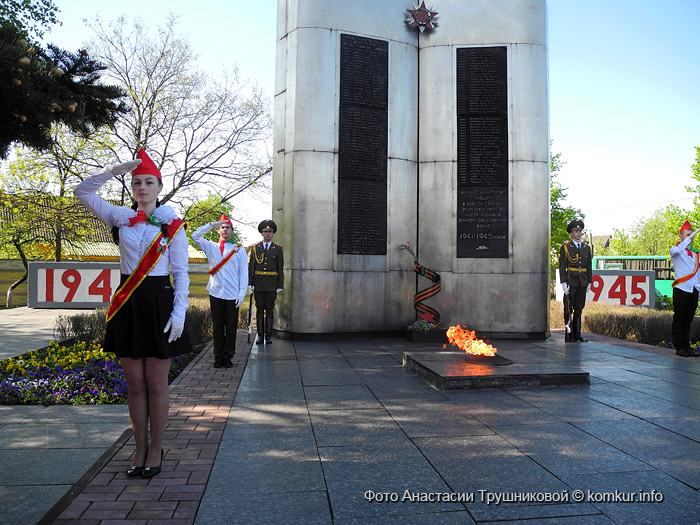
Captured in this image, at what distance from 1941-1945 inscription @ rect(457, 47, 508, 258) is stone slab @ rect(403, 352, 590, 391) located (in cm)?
440

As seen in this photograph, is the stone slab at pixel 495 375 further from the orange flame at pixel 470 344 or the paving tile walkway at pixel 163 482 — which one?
the paving tile walkway at pixel 163 482

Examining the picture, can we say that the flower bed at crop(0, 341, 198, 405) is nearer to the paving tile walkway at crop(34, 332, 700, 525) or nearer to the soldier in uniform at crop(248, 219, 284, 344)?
the paving tile walkway at crop(34, 332, 700, 525)

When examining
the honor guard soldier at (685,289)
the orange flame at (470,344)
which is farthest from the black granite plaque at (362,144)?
the honor guard soldier at (685,289)

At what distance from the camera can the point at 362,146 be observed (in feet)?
35.4

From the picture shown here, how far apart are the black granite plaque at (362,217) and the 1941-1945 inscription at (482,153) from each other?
1.55 metres

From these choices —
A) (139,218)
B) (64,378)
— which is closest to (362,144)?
(64,378)

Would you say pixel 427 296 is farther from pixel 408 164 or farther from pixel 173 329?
pixel 173 329

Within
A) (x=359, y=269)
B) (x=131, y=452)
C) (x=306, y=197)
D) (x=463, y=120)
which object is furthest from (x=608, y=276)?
(x=131, y=452)

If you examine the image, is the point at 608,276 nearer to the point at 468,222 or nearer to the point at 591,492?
the point at 468,222

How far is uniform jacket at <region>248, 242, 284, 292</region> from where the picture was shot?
9.52 metres

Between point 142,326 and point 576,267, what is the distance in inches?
351

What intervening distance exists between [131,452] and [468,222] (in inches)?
325

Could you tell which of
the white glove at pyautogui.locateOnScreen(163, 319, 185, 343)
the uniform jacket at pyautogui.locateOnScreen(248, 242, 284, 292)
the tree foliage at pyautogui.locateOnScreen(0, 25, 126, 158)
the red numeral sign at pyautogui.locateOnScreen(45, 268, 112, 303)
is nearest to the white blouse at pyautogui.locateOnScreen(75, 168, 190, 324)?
the white glove at pyautogui.locateOnScreen(163, 319, 185, 343)

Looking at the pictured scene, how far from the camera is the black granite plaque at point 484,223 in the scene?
1087 centimetres
